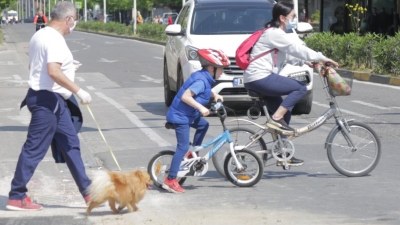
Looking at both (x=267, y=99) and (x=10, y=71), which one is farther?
(x=10, y=71)

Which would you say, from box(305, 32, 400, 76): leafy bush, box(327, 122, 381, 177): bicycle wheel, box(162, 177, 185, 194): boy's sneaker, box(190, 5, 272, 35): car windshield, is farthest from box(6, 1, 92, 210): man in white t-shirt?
box(305, 32, 400, 76): leafy bush

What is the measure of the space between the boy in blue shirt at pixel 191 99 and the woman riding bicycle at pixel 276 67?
72cm

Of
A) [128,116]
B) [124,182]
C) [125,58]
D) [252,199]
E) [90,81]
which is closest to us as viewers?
[124,182]

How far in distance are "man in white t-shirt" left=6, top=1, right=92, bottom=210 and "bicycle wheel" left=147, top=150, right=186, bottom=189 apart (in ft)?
3.49

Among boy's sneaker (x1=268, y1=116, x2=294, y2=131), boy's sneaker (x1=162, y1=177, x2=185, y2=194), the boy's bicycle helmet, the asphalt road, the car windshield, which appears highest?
the car windshield

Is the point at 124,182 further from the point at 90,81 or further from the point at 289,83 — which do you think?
the point at 90,81

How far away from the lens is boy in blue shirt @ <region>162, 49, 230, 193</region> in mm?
7262

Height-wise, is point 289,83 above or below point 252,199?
above

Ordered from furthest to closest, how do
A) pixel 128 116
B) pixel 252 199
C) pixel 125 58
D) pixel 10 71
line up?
pixel 125 58, pixel 10 71, pixel 128 116, pixel 252 199

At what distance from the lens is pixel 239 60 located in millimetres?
8148

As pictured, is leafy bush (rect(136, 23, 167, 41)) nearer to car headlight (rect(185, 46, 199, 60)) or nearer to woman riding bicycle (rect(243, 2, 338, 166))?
car headlight (rect(185, 46, 199, 60))

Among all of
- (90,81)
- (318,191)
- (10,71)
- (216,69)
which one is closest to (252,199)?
(318,191)

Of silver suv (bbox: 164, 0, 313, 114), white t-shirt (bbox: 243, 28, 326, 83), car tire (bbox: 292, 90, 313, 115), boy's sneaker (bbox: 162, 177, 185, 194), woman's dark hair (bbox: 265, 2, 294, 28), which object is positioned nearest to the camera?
boy's sneaker (bbox: 162, 177, 185, 194)

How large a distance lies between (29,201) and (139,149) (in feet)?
11.4
